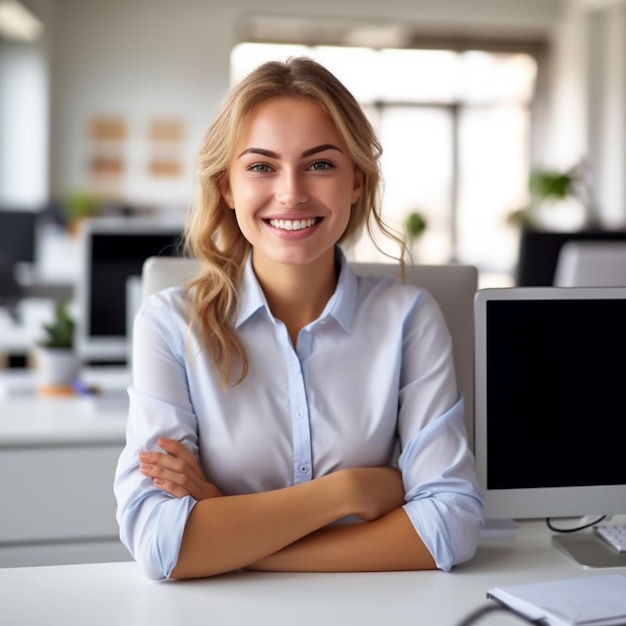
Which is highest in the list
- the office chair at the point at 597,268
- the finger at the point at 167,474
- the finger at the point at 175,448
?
the office chair at the point at 597,268

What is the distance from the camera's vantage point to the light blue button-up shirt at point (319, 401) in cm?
136

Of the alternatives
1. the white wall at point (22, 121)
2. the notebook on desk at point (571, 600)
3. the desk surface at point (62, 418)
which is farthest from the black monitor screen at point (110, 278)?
the white wall at point (22, 121)

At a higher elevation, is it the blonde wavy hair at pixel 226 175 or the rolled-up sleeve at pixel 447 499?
the blonde wavy hair at pixel 226 175

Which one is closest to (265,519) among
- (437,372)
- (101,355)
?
(437,372)

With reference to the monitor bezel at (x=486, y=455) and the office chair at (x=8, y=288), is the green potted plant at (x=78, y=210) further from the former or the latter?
the monitor bezel at (x=486, y=455)

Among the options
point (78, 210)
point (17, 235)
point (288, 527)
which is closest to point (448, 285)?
point (288, 527)

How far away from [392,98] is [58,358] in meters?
6.83

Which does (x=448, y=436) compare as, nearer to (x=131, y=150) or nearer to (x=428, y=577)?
(x=428, y=577)

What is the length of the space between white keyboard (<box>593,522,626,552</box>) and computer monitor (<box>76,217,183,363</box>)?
5.98 ft

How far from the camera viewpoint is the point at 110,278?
2.99 m

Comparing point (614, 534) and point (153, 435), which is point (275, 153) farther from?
point (614, 534)

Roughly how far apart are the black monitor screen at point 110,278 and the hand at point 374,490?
68.8 inches

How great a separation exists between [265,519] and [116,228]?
1.94 meters

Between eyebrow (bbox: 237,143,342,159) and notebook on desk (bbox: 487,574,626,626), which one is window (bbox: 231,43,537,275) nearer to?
eyebrow (bbox: 237,143,342,159)
